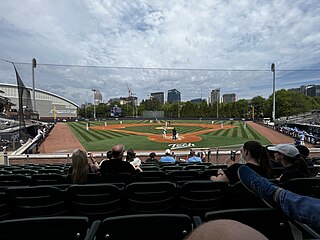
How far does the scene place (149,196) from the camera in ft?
10.2

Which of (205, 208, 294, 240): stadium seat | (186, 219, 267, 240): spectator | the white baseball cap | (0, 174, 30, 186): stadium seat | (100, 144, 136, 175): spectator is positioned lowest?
(0, 174, 30, 186): stadium seat

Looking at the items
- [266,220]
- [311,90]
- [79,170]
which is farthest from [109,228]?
[311,90]

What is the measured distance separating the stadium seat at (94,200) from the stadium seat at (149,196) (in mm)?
184

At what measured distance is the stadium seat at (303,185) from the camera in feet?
9.83

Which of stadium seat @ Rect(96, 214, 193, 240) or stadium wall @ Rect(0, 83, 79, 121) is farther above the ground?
stadium wall @ Rect(0, 83, 79, 121)

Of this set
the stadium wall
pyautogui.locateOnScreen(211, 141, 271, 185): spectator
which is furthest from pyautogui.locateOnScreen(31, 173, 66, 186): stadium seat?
the stadium wall

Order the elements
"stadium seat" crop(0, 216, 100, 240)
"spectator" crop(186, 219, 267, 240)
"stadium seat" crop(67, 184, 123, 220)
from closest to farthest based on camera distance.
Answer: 1. "spectator" crop(186, 219, 267, 240)
2. "stadium seat" crop(0, 216, 100, 240)
3. "stadium seat" crop(67, 184, 123, 220)

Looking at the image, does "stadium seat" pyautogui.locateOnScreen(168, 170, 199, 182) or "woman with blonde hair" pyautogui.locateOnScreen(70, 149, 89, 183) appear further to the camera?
"stadium seat" pyautogui.locateOnScreen(168, 170, 199, 182)

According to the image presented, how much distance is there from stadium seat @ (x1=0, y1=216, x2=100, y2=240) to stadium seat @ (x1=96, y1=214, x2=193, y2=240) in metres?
0.15

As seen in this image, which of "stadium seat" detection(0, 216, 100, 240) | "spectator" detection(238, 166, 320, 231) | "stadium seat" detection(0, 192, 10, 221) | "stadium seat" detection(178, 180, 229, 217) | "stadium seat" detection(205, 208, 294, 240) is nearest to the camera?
"spectator" detection(238, 166, 320, 231)

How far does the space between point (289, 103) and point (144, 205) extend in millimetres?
87331

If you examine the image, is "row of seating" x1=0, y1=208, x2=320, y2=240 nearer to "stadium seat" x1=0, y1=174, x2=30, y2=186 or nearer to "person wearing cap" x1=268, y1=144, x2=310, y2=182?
"person wearing cap" x1=268, y1=144, x2=310, y2=182

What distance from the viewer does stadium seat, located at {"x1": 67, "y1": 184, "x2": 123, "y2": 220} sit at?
3.03 meters

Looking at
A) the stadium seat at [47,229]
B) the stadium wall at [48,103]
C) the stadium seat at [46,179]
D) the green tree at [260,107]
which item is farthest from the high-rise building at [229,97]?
the stadium seat at [47,229]
